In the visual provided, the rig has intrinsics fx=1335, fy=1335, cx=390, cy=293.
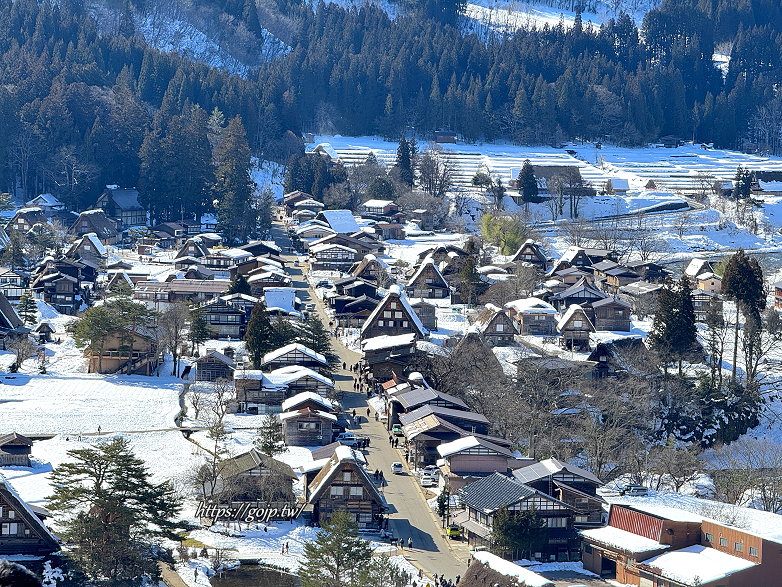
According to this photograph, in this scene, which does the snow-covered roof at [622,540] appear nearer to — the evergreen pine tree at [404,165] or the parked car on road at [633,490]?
the parked car on road at [633,490]

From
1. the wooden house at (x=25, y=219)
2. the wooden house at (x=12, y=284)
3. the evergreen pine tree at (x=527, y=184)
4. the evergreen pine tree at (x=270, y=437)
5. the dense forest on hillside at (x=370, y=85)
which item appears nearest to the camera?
the evergreen pine tree at (x=270, y=437)

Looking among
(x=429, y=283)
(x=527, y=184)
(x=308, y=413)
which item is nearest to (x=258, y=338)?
(x=308, y=413)

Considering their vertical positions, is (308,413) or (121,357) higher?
(308,413)

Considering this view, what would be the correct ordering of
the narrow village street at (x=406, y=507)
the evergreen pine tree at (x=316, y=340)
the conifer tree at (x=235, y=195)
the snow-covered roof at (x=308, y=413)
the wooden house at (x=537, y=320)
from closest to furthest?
the narrow village street at (x=406, y=507), the snow-covered roof at (x=308, y=413), the evergreen pine tree at (x=316, y=340), the wooden house at (x=537, y=320), the conifer tree at (x=235, y=195)

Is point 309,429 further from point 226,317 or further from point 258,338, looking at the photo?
point 226,317

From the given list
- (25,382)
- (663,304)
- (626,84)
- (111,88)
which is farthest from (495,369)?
(626,84)

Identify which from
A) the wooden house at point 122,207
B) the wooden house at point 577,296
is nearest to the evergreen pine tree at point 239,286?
the wooden house at point 577,296

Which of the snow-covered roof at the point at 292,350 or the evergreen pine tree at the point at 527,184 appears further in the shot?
the evergreen pine tree at the point at 527,184
